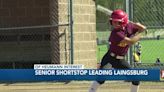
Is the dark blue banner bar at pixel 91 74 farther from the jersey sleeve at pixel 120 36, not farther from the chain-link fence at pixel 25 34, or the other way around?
the chain-link fence at pixel 25 34

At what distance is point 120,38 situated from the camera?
8562 mm

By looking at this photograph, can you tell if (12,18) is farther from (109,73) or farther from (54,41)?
(109,73)

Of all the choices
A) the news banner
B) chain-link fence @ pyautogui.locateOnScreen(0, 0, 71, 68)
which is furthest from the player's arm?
chain-link fence @ pyautogui.locateOnScreen(0, 0, 71, 68)

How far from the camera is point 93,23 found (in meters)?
14.5

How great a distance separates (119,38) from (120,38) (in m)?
0.03

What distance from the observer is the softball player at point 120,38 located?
336 inches

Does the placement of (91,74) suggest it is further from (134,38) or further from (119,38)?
(134,38)

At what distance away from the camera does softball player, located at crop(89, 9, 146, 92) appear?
8.52m

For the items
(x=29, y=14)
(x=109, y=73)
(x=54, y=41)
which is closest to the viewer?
(x=109, y=73)

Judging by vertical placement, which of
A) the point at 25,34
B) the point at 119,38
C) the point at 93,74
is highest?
the point at 119,38

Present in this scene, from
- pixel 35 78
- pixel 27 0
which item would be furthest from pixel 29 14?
pixel 35 78

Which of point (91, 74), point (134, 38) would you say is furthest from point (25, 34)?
point (134, 38)

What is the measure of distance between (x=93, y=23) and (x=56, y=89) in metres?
3.10

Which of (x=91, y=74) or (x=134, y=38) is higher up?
(x=134, y=38)
